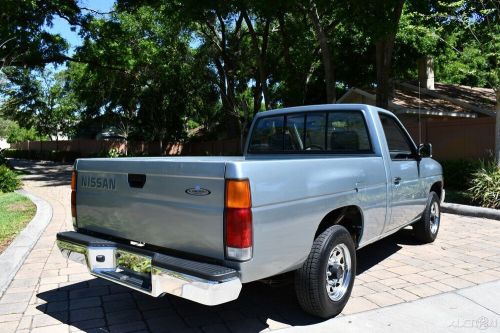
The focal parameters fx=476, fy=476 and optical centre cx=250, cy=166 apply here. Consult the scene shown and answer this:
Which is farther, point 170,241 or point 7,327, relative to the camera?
point 7,327

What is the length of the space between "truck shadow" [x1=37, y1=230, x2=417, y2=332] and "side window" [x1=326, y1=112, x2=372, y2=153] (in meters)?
1.66

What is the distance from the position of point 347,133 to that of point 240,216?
2.47 m

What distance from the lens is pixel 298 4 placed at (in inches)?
649

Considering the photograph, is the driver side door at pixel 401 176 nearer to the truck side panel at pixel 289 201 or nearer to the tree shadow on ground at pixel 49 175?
the truck side panel at pixel 289 201

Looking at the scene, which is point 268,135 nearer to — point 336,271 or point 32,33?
point 336,271

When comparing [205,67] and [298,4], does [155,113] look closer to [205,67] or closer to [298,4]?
[205,67]

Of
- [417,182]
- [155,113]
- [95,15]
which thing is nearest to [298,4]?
[95,15]

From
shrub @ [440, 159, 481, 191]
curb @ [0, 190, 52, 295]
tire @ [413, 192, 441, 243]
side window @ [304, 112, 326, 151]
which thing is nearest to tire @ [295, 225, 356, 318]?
side window @ [304, 112, 326, 151]

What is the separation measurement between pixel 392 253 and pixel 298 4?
12.1 metres

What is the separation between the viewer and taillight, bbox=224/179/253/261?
3.29 m

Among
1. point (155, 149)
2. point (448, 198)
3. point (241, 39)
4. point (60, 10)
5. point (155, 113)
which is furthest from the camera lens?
point (155, 149)

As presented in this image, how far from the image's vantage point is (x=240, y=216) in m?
3.29

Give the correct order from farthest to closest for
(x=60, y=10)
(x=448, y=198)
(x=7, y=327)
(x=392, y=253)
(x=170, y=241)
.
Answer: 1. (x=60, y=10)
2. (x=448, y=198)
3. (x=392, y=253)
4. (x=7, y=327)
5. (x=170, y=241)

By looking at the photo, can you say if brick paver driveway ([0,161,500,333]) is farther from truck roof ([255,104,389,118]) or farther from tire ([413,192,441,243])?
truck roof ([255,104,389,118])
